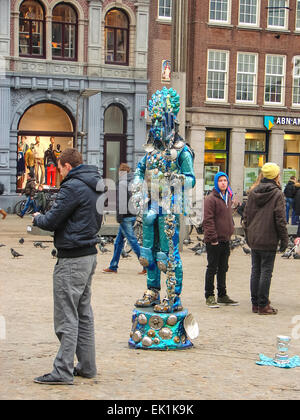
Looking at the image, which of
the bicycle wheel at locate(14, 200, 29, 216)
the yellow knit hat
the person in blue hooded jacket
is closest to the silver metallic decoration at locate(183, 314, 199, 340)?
the person in blue hooded jacket

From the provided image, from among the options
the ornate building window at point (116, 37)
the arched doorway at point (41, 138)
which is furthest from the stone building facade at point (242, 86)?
the arched doorway at point (41, 138)

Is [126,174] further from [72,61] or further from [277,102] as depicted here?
[277,102]

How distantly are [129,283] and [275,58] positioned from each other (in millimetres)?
24930

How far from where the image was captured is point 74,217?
6.33 meters

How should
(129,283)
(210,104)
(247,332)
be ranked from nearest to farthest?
(247,332) → (129,283) → (210,104)

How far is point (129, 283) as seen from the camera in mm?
12406

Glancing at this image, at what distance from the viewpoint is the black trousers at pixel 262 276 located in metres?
9.97

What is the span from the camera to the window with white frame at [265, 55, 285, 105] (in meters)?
35.2

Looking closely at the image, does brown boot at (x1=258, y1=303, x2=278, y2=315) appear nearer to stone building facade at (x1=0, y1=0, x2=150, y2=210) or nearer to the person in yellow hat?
the person in yellow hat

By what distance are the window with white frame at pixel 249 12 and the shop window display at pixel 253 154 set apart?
4987 mm

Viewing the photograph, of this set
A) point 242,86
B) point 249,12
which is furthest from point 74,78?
point 249,12

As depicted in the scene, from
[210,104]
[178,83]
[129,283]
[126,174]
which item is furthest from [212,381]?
[210,104]

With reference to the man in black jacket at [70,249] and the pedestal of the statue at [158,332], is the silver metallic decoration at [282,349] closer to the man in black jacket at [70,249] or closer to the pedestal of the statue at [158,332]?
the pedestal of the statue at [158,332]

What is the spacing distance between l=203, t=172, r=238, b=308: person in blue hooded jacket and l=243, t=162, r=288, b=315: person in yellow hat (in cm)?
51
